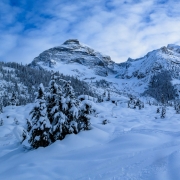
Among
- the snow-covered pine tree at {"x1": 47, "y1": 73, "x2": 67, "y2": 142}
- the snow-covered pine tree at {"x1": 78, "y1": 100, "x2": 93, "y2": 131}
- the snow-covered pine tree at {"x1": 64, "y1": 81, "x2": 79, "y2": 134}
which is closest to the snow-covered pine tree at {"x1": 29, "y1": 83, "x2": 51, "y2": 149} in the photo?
the snow-covered pine tree at {"x1": 47, "y1": 73, "x2": 67, "y2": 142}

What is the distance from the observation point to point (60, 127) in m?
14.5

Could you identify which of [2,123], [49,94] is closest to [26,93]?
[2,123]

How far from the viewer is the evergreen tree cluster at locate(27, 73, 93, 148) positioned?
46.8ft

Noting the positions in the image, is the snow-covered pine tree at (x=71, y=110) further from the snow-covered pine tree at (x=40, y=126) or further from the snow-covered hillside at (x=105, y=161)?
the snow-covered pine tree at (x=40, y=126)

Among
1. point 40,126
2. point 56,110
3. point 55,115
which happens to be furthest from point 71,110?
point 40,126

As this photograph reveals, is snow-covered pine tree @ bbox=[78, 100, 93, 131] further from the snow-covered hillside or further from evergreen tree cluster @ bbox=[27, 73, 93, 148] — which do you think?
the snow-covered hillside

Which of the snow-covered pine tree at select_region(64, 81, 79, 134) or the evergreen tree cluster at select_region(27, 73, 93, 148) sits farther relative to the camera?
the snow-covered pine tree at select_region(64, 81, 79, 134)

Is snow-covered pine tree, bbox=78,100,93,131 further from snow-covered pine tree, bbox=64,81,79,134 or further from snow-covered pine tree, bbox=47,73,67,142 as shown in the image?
snow-covered pine tree, bbox=47,73,67,142

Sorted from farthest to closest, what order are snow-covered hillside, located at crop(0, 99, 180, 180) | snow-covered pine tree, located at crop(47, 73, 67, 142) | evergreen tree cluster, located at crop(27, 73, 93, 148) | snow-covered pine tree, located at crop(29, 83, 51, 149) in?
1. snow-covered pine tree, located at crop(47, 73, 67, 142)
2. evergreen tree cluster, located at crop(27, 73, 93, 148)
3. snow-covered pine tree, located at crop(29, 83, 51, 149)
4. snow-covered hillside, located at crop(0, 99, 180, 180)

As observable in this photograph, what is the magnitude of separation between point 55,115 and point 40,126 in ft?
4.63

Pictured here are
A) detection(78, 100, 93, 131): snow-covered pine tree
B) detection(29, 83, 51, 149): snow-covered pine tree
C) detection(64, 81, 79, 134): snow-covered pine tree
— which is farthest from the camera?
detection(78, 100, 93, 131): snow-covered pine tree

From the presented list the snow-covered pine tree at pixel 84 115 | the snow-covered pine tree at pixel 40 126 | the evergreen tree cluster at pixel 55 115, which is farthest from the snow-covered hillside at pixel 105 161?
the snow-covered pine tree at pixel 84 115

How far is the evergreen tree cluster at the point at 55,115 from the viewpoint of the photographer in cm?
1425

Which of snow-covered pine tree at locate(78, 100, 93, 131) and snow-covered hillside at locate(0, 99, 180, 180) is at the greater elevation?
snow-covered pine tree at locate(78, 100, 93, 131)
